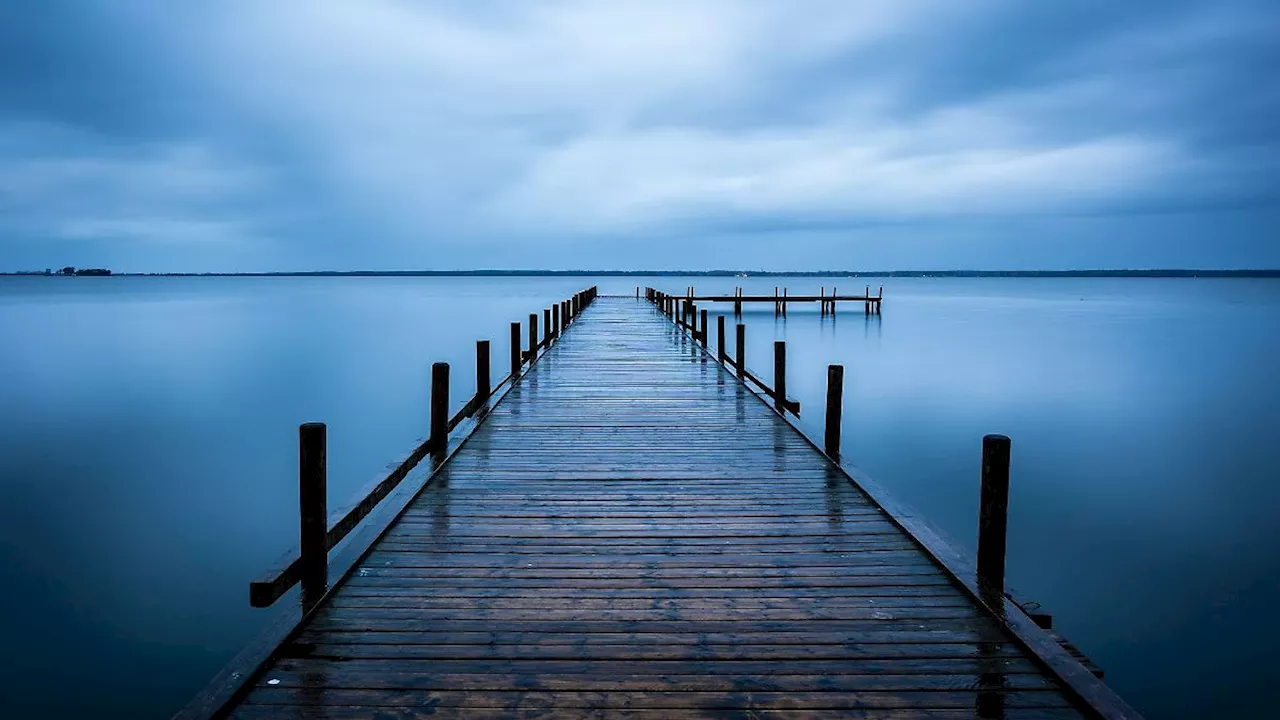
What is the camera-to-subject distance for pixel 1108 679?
707 cm

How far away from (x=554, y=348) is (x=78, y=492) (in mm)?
9367

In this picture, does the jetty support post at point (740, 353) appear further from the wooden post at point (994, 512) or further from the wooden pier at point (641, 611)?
the wooden post at point (994, 512)

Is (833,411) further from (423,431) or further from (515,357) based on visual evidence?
(423,431)

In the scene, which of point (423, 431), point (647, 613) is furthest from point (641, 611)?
point (423, 431)

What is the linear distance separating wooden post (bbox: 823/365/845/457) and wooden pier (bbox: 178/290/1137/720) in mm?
514

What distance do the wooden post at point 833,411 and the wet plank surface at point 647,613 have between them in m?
0.48

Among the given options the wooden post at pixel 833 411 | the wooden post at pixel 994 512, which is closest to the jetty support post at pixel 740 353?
the wooden post at pixel 833 411

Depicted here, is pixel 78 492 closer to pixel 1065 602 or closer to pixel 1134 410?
pixel 1065 602

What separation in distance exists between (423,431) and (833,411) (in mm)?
12348

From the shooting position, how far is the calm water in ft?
24.0

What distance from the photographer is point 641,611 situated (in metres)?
4.27

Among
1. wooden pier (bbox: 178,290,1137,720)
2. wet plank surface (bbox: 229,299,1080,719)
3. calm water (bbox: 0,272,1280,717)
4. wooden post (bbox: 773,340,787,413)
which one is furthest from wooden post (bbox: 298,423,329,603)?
wooden post (bbox: 773,340,787,413)

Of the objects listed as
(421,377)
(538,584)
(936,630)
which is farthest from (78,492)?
(421,377)

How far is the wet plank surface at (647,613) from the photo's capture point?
344 cm
